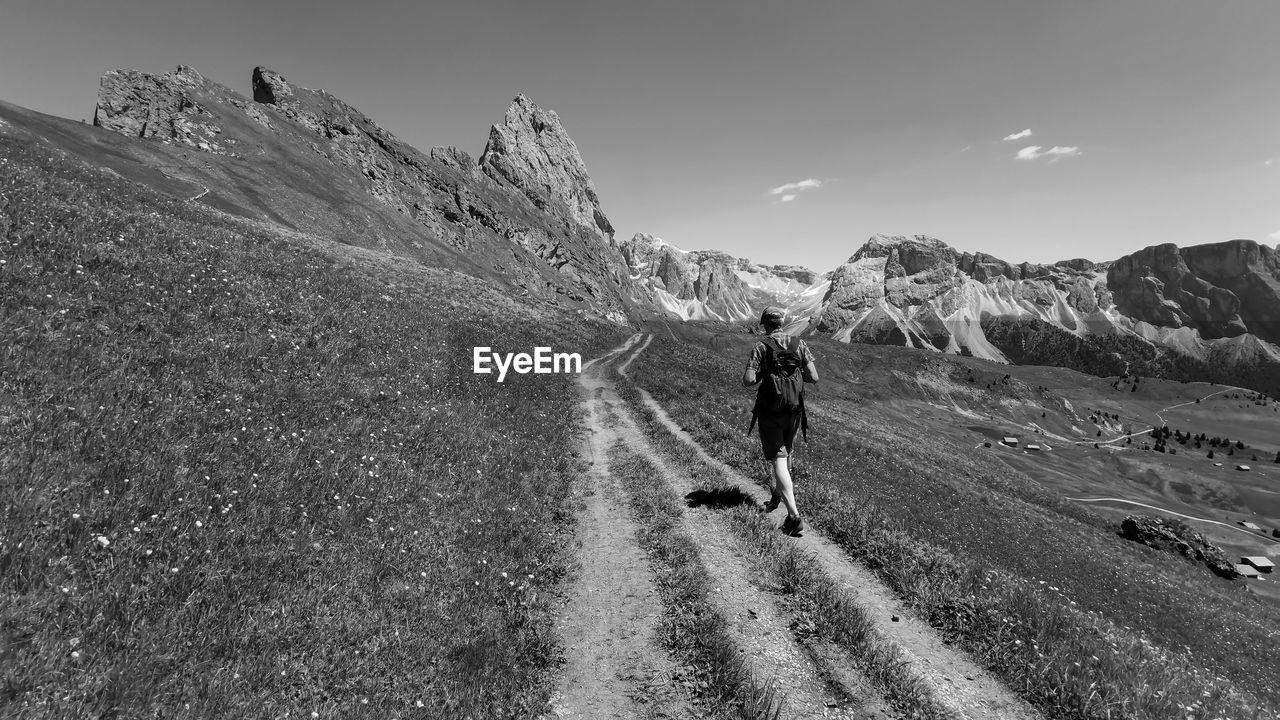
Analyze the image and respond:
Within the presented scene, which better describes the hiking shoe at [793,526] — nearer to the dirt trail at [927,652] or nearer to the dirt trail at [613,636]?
the dirt trail at [927,652]

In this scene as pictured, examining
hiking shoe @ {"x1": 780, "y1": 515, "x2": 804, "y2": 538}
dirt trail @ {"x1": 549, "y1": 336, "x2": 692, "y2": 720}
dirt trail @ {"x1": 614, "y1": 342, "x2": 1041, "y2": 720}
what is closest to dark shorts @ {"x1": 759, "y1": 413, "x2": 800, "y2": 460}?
hiking shoe @ {"x1": 780, "y1": 515, "x2": 804, "y2": 538}

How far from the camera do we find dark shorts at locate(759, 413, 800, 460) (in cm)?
1099

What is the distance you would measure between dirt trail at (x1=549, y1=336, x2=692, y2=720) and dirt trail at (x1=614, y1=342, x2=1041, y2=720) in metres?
3.36

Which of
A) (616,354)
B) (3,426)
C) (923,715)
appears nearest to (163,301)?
(3,426)

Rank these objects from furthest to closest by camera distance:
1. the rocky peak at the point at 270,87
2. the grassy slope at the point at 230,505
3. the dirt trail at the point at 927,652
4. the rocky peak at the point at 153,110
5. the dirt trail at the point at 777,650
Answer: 1. the rocky peak at the point at 270,87
2. the rocky peak at the point at 153,110
3. the dirt trail at the point at 927,652
4. the dirt trail at the point at 777,650
5. the grassy slope at the point at 230,505

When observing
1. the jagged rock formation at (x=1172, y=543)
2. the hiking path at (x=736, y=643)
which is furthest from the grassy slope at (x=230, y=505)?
the jagged rock formation at (x=1172, y=543)

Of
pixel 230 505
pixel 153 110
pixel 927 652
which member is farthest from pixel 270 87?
pixel 927 652

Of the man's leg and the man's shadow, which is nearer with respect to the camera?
the man's leg

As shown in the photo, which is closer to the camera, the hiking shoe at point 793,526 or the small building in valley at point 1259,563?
the hiking shoe at point 793,526

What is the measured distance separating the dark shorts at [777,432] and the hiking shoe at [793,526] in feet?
4.31

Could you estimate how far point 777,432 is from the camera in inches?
434

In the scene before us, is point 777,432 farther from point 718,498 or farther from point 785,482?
point 718,498

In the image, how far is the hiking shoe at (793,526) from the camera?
10.8 metres

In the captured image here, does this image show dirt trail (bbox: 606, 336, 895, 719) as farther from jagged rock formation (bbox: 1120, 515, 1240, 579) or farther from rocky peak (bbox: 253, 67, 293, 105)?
rocky peak (bbox: 253, 67, 293, 105)
